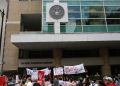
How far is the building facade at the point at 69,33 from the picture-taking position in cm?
1614

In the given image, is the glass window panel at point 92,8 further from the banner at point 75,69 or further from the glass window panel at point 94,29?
the banner at point 75,69

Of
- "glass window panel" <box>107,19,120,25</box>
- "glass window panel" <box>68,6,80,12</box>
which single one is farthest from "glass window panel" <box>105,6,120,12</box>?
"glass window panel" <box>68,6,80,12</box>

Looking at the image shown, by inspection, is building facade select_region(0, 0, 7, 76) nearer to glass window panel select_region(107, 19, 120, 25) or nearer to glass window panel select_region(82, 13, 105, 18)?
glass window panel select_region(82, 13, 105, 18)

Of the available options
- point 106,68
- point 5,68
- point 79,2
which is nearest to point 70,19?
point 79,2

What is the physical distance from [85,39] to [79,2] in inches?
228

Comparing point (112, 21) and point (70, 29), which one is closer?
point (70, 29)

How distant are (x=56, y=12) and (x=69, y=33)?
11.5 ft

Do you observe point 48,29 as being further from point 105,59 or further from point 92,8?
point 105,59

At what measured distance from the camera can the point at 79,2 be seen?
18328 mm

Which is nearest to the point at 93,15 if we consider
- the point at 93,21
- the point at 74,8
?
the point at 93,21

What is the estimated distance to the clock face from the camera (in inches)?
685

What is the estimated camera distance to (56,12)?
17.5 m

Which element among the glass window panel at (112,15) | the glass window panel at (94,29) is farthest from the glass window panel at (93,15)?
the glass window panel at (94,29)

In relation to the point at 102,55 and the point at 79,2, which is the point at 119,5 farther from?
the point at 102,55
